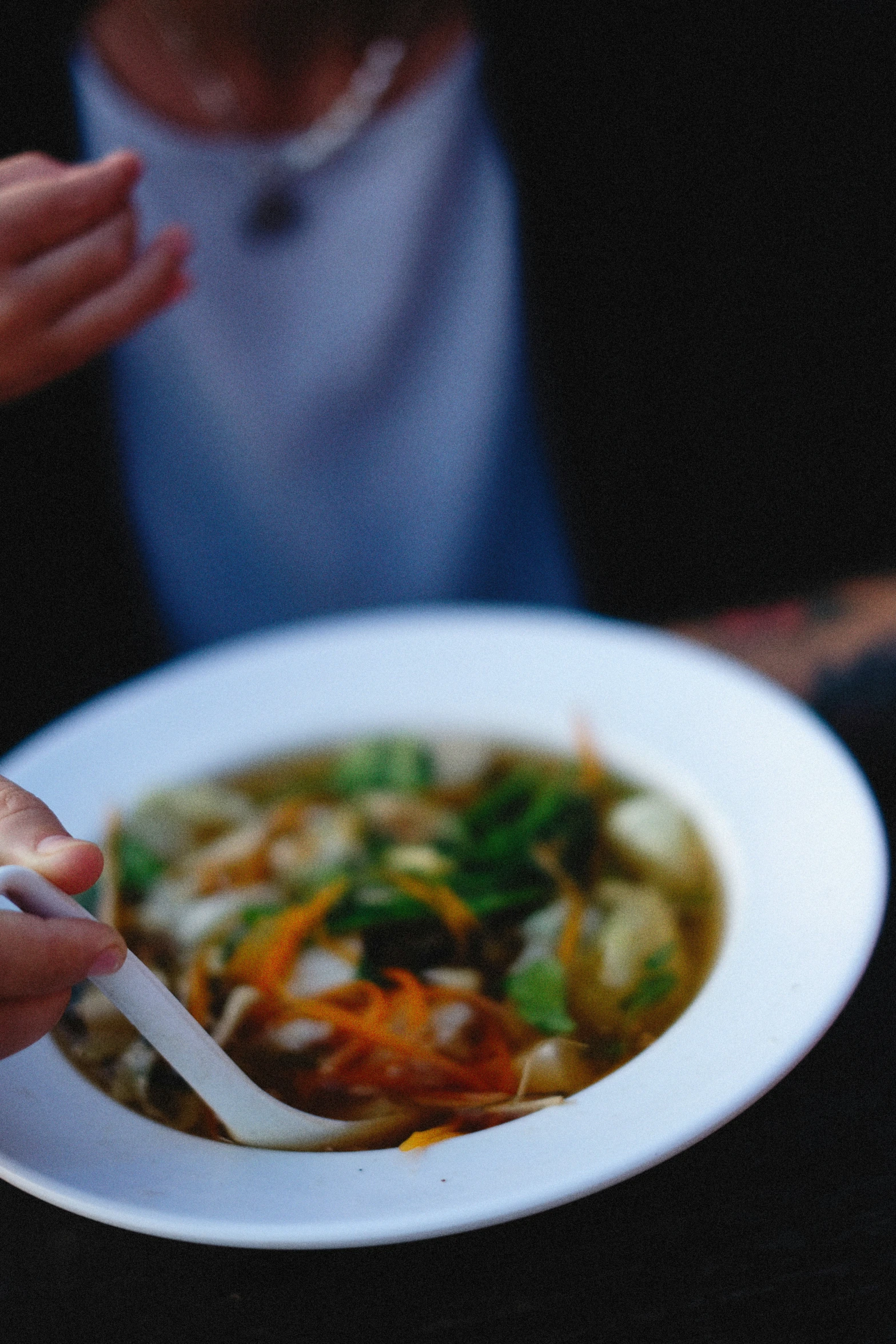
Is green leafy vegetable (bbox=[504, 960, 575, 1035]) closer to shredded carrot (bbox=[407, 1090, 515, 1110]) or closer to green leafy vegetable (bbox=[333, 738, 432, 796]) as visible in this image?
shredded carrot (bbox=[407, 1090, 515, 1110])

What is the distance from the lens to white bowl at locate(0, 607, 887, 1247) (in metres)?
0.46

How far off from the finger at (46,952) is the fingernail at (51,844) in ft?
0.08

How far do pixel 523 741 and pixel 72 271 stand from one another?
0.49 meters

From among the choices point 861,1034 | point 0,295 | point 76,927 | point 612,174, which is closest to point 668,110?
point 612,174

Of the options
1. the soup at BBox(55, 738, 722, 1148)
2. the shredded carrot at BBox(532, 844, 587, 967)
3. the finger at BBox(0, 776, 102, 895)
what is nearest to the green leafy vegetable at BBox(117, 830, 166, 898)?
the soup at BBox(55, 738, 722, 1148)

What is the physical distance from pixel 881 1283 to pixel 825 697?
18.9 inches

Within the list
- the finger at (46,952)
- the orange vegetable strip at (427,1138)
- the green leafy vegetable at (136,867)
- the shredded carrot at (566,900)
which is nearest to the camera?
the finger at (46,952)

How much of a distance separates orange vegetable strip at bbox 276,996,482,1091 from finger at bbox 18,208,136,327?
1.46 ft

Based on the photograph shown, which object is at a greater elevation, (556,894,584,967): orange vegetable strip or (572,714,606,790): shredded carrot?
(556,894,584,967): orange vegetable strip

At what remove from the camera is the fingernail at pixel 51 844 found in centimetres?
43

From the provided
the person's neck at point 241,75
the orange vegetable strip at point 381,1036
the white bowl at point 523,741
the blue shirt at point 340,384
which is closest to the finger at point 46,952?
the white bowl at point 523,741

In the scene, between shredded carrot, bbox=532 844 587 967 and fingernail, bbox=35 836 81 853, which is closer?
fingernail, bbox=35 836 81 853

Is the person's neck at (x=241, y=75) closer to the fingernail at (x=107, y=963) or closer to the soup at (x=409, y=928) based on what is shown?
the soup at (x=409, y=928)

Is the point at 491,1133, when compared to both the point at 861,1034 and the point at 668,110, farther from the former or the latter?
the point at 668,110
